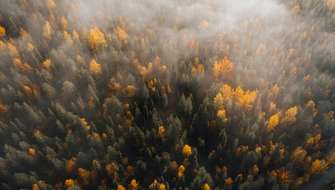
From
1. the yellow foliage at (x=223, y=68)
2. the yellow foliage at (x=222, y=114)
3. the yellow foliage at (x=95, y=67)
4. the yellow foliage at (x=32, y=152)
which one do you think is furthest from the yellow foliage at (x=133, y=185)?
the yellow foliage at (x=223, y=68)

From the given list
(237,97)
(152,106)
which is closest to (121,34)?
(152,106)

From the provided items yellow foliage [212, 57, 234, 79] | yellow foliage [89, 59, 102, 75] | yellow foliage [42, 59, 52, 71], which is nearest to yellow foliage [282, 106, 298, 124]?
yellow foliage [212, 57, 234, 79]

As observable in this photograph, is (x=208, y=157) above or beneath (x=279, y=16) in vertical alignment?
beneath

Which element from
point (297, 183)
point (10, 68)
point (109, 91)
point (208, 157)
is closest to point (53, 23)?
point (10, 68)

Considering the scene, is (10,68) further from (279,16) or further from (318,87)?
(279,16)

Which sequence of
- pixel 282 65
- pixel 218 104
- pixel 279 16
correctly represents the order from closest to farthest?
pixel 218 104, pixel 282 65, pixel 279 16
